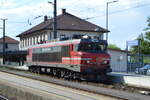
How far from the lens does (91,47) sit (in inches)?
1027

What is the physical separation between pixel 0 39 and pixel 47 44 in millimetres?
103607

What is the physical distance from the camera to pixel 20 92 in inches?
523

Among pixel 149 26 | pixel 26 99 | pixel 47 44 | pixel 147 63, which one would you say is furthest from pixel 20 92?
pixel 149 26

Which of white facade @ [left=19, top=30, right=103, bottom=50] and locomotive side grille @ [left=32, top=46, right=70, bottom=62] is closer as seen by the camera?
locomotive side grille @ [left=32, top=46, right=70, bottom=62]

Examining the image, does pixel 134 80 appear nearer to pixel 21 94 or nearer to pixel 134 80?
pixel 134 80

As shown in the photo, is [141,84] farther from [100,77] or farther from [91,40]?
[91,40]

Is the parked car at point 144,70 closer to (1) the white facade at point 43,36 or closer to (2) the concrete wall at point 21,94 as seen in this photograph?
(2) the concrete wall at point 21,94

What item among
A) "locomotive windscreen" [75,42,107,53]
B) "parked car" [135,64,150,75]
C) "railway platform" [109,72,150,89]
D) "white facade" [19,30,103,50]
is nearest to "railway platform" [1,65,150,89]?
"railway platform" [109,72,150,89]

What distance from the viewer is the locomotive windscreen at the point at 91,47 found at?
25720 millimetres

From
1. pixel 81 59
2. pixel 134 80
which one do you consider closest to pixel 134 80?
pixel 134 80

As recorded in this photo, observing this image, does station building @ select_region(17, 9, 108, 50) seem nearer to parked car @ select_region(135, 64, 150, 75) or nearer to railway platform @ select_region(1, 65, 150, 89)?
parked car @ select_region(135, 64, 150, 75)

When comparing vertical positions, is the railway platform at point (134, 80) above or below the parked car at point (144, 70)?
below

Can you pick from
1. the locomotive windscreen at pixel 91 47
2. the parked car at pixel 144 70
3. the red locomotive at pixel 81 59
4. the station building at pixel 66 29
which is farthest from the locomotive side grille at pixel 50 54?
the station building at pixel 66 29

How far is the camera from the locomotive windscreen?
1013 inches
